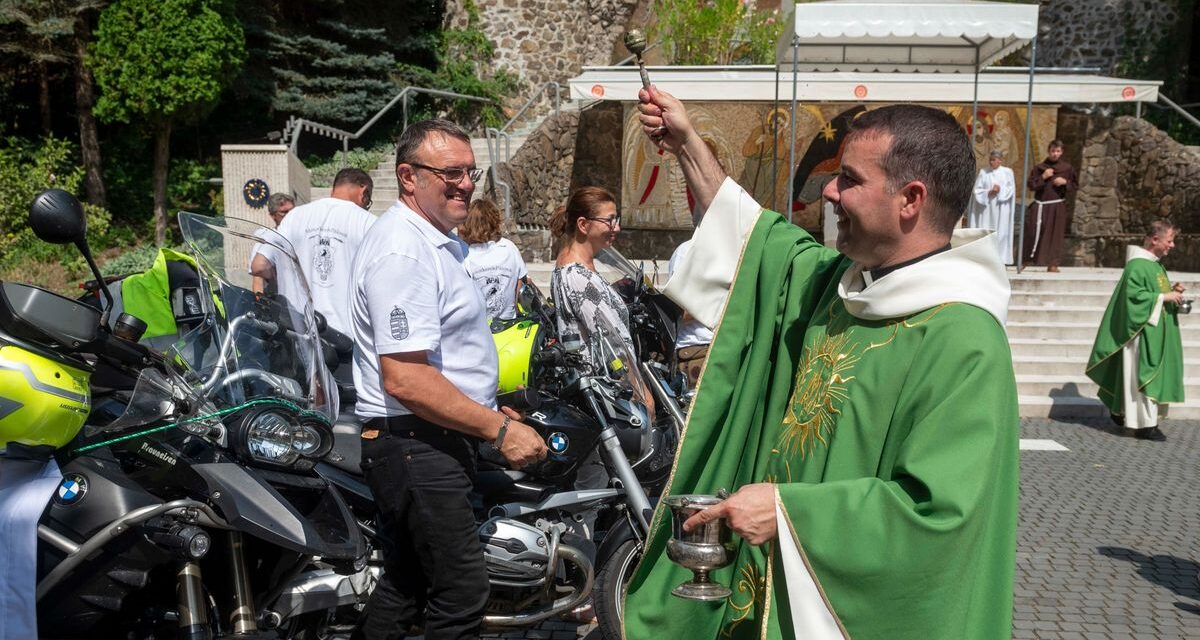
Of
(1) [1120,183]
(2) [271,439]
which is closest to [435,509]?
(2) [271,439]

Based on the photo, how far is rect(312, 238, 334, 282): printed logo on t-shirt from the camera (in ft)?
20.2

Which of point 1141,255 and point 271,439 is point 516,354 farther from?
point 1141,255

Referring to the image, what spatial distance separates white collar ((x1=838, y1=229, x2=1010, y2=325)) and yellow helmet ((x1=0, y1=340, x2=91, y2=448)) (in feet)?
7.04

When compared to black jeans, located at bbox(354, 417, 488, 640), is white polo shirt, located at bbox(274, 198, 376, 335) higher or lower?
higher

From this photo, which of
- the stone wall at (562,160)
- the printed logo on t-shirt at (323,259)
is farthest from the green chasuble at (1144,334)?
the stone wall at (562,160)

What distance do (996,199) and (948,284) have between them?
14148mm

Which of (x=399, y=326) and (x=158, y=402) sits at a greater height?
(x=399, y=326)

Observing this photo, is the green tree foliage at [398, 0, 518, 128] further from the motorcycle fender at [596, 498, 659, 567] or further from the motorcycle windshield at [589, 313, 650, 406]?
the motorcycle fender at [596, 498, 659, 567]

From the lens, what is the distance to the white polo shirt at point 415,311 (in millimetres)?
3004

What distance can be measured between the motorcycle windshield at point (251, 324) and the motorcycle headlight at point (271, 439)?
7cm

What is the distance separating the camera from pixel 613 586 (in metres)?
3.98

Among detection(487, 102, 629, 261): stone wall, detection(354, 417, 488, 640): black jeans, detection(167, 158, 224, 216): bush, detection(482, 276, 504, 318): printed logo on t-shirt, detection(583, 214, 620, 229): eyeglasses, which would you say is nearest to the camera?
detection(354, 417, 488, 640): black jeans

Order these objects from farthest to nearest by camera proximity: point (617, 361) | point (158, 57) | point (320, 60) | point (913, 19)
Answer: point (320, 60) < point (158, 57) < point (913, 19) < point (617, 361)

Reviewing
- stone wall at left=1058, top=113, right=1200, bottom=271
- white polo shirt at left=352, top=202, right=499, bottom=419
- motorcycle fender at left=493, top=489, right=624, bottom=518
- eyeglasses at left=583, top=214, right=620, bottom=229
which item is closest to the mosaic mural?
stone wall at left=1058, top=113, right=1200, bottom=271
